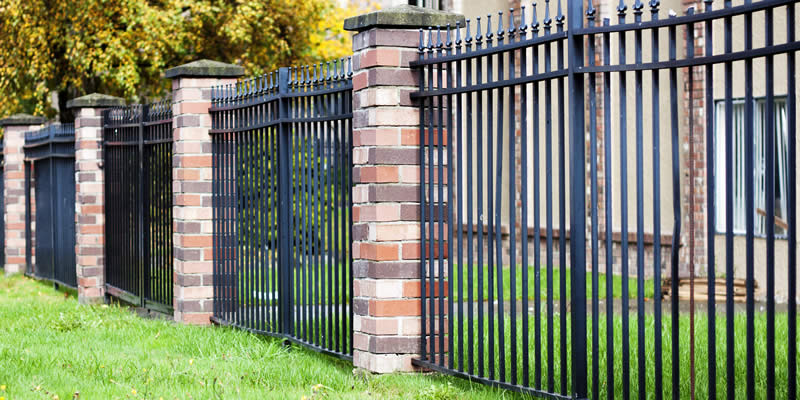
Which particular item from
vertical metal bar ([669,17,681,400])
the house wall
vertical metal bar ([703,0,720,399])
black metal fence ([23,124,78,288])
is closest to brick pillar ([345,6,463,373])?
vertical metal bar ([669,17,681,400])

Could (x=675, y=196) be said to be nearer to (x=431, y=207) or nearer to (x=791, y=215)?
(x=791, y=215)

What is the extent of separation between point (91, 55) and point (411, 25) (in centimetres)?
1337

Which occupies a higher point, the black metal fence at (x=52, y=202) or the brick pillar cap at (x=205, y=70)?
the brick pillar cap at (x=205, y=70)

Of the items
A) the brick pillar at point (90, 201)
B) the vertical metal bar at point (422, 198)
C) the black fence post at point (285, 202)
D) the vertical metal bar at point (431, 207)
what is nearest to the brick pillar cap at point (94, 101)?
the brick pillar at point (90, 201)

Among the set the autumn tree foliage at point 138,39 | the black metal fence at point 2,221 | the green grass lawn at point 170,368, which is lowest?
the green grass lawn at point 170,368

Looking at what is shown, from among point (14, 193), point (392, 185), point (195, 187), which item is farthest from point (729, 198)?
point (14, 193)

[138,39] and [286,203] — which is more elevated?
[138,39]

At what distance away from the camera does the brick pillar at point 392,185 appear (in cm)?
684

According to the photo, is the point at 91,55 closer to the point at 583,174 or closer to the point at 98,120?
the point at 98,120

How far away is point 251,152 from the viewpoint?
29.9 feet

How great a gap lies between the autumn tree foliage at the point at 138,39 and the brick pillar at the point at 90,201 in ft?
20.5

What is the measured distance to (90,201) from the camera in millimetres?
12688

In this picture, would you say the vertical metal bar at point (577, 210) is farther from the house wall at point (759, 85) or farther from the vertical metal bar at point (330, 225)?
the house wall at point (759, 85)

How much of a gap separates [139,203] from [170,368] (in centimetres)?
437
